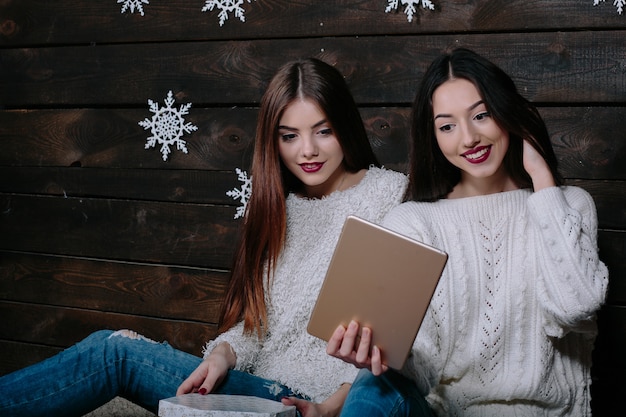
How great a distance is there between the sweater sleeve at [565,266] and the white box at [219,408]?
46 cm

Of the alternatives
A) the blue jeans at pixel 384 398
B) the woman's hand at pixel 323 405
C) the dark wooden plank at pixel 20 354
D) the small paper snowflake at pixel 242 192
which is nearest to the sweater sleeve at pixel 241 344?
the woman's hand at pixel 323 405

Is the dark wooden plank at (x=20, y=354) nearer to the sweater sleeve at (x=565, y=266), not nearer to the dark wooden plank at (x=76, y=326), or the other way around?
the dark wooden plank at (x=76, y=326)

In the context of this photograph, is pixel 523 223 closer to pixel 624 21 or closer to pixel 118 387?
pixel 624 21

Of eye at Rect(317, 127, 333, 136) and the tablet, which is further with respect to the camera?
eye at Rect(317, 127, 333, 136)

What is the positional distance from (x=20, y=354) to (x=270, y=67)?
1.25 m

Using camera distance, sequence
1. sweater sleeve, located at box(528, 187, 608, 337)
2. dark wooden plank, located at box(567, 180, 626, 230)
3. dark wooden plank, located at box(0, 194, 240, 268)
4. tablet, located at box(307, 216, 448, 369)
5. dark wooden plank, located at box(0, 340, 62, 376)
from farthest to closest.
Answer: dark wooden plank, located at box(0, 340, 62, 376), dark wooden plank, located at box(0, 194, 240, 268), dark wooden plank, located at box(567, 180, 626, 230), sweater sleeve, located at box(528, 187, 608, 337), tablet, located at box(307, 216, 448, 369)

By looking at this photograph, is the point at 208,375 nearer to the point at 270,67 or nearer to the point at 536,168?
the point at 536,168

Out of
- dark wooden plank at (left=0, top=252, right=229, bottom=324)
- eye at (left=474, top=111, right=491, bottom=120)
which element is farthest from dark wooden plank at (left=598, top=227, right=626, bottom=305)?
dark wooden plank at (left=0, top=252, right=229, bottom=324)

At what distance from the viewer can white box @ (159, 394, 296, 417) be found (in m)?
1.09

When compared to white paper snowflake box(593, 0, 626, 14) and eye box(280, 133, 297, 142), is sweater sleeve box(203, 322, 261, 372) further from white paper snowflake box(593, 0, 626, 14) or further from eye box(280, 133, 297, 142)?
white paper snowflake box(593, 0, 626, 14)

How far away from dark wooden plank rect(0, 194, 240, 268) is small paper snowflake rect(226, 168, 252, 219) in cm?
4

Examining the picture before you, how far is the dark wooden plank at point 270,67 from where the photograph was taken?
1.64m

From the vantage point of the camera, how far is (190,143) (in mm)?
2047

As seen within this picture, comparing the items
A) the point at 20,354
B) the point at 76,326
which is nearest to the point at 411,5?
the point at 76,326
